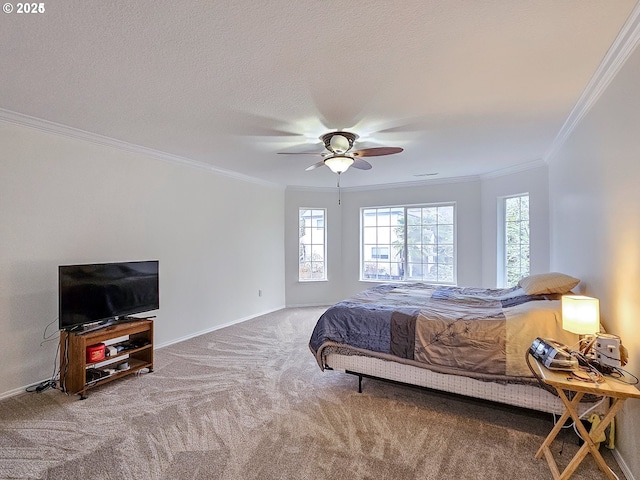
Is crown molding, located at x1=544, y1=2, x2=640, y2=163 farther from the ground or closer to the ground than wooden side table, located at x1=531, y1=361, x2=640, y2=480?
farther from the ground

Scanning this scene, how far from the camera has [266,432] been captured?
2.37 metres

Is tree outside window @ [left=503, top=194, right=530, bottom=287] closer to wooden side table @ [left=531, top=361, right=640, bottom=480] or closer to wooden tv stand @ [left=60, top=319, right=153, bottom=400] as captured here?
wooden side table @ [left=531, top=361, right=640, bottom=480]

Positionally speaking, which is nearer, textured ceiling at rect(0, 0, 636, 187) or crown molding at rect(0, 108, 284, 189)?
textured ceiling at rect(0, 0, 636, 187)

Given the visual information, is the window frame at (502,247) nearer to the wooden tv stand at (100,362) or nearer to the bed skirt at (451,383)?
the bed skirt at (451,383)

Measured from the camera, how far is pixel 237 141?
11.9 ft

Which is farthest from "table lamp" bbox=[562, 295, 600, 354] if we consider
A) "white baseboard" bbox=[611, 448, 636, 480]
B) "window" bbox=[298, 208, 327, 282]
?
"window" bbox=[298, 208, 327, 282]

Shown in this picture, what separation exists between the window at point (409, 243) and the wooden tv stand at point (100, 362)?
4304 millimetres

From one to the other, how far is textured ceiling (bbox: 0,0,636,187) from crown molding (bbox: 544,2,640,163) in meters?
0.04

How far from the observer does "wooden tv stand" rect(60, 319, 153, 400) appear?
2879 millimetres

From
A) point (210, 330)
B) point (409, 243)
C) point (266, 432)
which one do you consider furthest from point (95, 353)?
point (409, 243)

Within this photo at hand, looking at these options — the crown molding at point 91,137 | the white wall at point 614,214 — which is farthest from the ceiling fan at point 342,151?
the crown molding at point 91,137

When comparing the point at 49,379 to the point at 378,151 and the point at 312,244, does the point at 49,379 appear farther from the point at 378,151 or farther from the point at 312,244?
the point at 312,244

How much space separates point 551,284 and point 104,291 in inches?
162

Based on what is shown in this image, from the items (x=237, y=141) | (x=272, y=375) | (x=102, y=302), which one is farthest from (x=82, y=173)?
(x=272, y=375)
